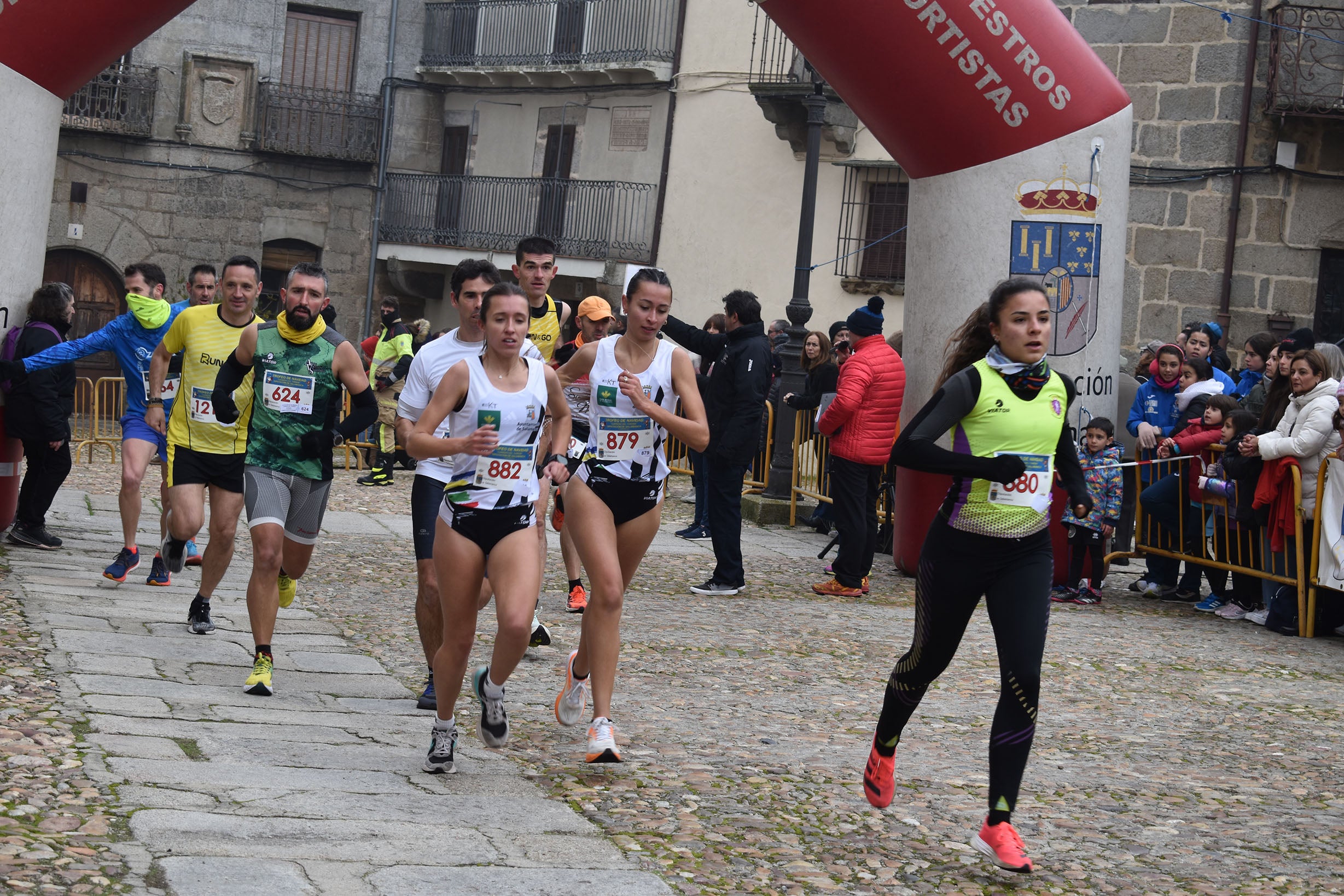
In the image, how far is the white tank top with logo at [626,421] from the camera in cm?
626

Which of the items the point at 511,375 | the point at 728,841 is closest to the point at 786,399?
the point at 511,375

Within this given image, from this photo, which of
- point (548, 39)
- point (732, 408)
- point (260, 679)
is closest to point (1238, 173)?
point (732, 408)

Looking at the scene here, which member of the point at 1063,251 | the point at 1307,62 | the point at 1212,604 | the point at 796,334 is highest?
the point at 1307,62

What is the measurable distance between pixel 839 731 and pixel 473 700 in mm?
1606

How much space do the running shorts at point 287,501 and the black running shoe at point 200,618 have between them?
1232 millimetres

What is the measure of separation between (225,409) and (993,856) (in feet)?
13.1

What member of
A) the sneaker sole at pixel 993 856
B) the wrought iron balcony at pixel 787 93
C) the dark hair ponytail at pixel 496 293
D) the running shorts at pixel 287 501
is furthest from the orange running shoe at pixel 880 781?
the wrought iron balcony at pixel 787 93

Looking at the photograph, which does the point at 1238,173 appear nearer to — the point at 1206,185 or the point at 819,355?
the point at 1206,185

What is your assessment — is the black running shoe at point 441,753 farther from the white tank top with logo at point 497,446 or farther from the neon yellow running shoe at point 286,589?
the neon yellow running shoe at point 286,589

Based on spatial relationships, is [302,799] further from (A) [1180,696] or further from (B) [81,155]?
(B) [81,155]

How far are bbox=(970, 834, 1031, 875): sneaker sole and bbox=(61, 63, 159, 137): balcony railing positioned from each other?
25.4m

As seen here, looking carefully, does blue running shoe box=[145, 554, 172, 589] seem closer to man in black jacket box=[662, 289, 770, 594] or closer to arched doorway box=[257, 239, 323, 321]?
man in black jacket box=[662, 289, 770, 594]

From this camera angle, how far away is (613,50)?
2642 cm

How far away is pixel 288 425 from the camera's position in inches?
270
